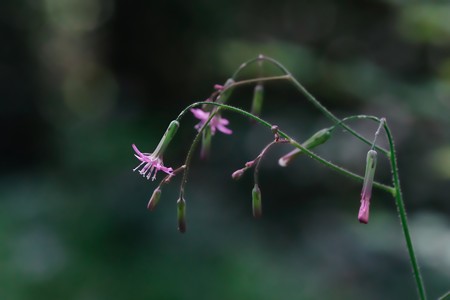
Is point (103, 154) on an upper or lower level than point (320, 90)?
lower

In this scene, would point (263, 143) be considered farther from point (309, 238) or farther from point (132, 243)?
point (132, 243)

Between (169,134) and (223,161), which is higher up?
(169,134)

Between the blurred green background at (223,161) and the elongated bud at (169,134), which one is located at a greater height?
the elongated bud at (169,134)

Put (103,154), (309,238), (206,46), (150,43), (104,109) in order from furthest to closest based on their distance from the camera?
(104,109) → (150,43) → (206,46) → (103,154) → (309,238)

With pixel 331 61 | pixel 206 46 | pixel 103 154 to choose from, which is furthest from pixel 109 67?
pixel 331 61

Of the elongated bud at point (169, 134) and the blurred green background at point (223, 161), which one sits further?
the blurred green background at point (223, 161)

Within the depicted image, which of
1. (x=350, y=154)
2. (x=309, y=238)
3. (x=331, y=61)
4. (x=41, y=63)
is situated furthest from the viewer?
(x=41, y=63)

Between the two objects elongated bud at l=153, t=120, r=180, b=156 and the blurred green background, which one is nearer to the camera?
elongated bud at l=153, t=120, r=180, b=156

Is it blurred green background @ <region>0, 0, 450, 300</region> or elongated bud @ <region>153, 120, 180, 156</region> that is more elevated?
elongated bud @ <region>153, 120, 180, 156</region>
